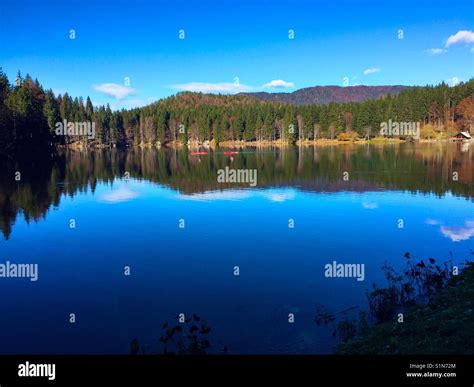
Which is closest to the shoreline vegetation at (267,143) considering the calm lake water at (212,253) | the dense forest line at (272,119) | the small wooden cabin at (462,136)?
the dense forest line at (272,119)

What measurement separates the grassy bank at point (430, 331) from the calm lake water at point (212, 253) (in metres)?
1.27

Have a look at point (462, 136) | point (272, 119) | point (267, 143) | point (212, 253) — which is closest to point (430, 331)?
point (212, 253)

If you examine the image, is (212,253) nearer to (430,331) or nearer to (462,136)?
(430,331)

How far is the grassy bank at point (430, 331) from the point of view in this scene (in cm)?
935

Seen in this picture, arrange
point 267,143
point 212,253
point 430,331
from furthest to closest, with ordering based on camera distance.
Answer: point 267,143 < point 212,253 < point 430,331

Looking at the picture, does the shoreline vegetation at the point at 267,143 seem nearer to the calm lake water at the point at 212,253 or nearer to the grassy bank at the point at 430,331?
the calm lake water at the point at 212,253

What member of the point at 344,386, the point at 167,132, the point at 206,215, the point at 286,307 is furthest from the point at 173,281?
the point at 167,132

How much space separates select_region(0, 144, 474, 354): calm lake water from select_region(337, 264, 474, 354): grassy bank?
1.27 metres

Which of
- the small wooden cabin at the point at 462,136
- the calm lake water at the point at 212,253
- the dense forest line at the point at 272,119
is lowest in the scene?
the calm lake water at the point at 212,253

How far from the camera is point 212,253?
20938 mm

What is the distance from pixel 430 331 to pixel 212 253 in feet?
39.5

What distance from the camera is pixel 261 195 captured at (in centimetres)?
3878

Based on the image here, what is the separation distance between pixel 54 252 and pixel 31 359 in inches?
569

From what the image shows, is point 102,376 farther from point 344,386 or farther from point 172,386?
point 344,386
